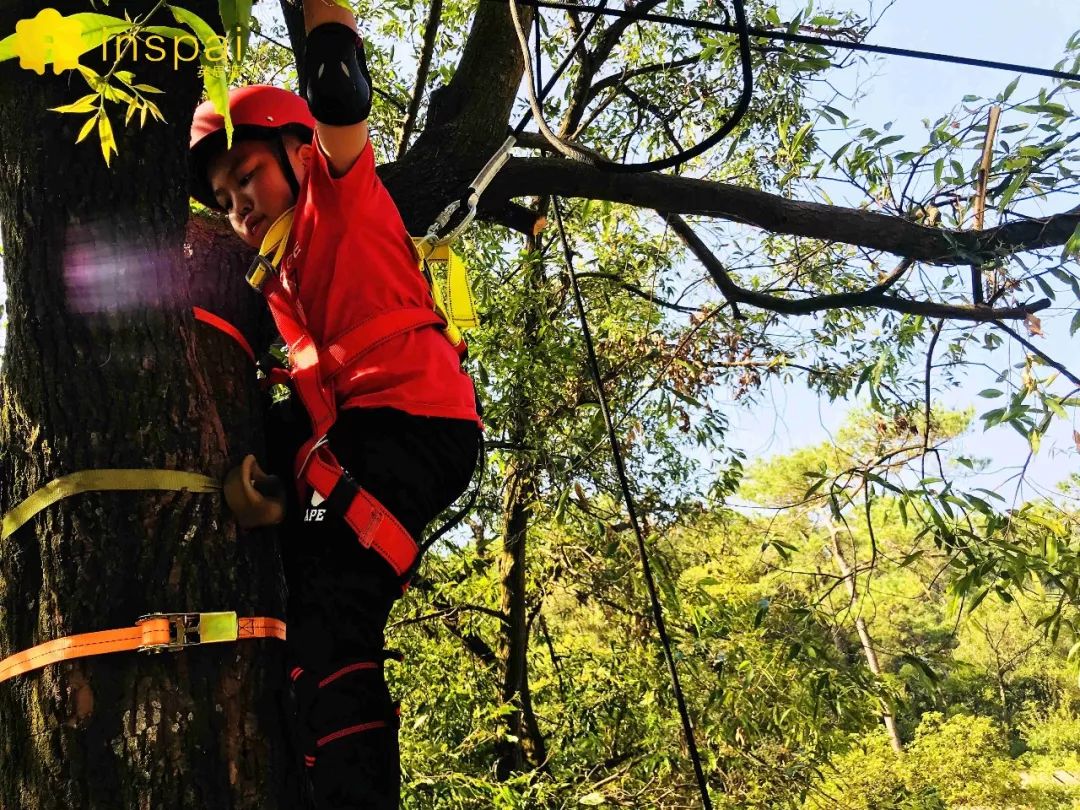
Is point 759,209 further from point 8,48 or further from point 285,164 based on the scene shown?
point 8,48

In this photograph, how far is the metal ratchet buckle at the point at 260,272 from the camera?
149 centimetres

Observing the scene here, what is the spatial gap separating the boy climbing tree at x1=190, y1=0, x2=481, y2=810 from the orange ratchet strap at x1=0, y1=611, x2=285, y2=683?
0.18 meters

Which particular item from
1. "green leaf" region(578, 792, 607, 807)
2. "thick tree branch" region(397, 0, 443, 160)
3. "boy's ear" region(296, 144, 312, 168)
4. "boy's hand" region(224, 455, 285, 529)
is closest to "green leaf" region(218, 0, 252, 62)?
"boy's hand" region(224, 455, 285, 529)

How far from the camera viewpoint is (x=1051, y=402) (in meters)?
2.37

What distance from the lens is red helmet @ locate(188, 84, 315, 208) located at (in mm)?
1637

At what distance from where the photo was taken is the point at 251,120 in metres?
1.64

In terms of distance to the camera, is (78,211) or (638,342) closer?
(78,211)

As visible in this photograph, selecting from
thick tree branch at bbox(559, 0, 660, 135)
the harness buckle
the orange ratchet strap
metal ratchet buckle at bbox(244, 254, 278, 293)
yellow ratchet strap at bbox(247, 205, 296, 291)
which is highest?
thick tree branch at bbox(559, 0, 660, 135)

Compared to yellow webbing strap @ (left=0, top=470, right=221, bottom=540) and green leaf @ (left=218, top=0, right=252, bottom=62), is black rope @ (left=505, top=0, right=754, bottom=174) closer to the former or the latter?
green leaf @ (left=218, top=0, right=252, bottom=62)

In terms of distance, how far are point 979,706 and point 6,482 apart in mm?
31096

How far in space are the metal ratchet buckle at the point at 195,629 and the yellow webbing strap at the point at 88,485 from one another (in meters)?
0.17

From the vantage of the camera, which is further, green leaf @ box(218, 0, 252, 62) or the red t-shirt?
the red t-shirt

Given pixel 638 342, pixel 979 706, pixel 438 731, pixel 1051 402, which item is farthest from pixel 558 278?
pixel 979 706

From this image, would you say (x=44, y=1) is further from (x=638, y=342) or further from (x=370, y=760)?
(x=638, y=342)
